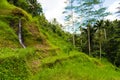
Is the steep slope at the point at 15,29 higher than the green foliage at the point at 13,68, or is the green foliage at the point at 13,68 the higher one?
the steep slope at the point at 15,29

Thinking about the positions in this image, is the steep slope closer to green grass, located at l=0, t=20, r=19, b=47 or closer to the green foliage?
green grass, located at l=0, t=20, r=19, b=47

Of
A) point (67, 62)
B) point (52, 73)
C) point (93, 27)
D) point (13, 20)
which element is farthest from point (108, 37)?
point (52, 73)

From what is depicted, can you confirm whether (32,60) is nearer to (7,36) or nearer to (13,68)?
(13,68)

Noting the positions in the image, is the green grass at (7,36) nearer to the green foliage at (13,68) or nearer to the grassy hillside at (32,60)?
the grassy hillside at (32,60)

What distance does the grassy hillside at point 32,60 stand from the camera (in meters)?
18.0

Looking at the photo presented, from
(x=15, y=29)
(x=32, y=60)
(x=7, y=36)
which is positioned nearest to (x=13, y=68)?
(x=32, y=60)

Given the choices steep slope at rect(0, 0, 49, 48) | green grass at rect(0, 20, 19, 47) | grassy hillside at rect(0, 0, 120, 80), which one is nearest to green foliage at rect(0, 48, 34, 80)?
grassy hillside at rect(0, 0, 120, 80)

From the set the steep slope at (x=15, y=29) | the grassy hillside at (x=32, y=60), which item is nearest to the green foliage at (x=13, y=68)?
the grassy hillside at (x=32, y=60)

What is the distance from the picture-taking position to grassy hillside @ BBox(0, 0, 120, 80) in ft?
58.9

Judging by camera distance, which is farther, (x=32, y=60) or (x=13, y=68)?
Answer: (x=32, y=60)

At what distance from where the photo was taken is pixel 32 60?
22.4m

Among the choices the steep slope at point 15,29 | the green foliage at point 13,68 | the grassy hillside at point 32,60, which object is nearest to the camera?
the green foliage at point 13,68

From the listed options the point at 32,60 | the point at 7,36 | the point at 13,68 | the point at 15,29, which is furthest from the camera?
the point at 15,29

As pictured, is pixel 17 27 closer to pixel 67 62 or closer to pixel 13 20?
pixel 13 20
